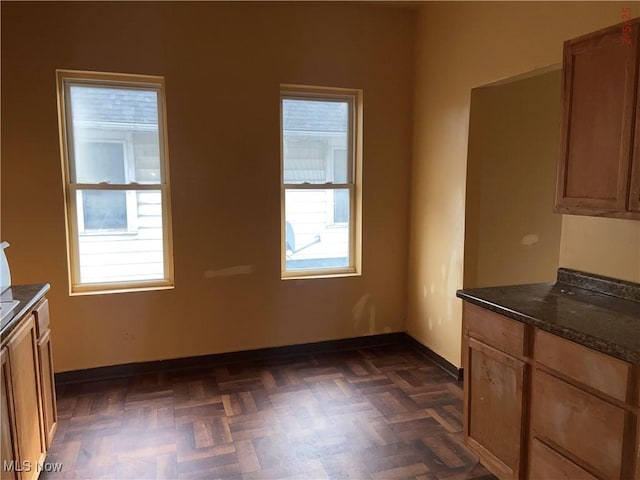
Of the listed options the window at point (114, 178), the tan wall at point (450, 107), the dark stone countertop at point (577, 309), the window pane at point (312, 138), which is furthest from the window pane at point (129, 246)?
the dark stone countertop at point (577, 309)

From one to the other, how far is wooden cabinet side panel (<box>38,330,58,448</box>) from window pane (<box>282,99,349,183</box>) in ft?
6.59

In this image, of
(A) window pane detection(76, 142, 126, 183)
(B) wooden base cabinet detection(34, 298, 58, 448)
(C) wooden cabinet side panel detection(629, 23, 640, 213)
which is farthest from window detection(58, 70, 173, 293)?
(C) wooden cabinet side panel detection(629, 23, 640, 213)

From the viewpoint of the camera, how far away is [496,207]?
10.6 ft

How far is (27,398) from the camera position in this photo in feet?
6.42

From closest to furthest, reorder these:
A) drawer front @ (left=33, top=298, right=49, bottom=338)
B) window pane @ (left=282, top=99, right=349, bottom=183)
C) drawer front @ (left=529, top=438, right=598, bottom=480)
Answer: drawer front @ (left=529, top=438, right=598, bottom=480) → drawer front @ (left=33, top=298, right=49, bottom=338) → window pane @ (left=282, top=99, right=349, bottom=183)

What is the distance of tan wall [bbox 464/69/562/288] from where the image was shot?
3119 mm

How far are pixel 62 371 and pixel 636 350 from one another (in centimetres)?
340

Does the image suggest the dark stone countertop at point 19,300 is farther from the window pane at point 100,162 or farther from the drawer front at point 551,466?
the drawer front at point 551,466

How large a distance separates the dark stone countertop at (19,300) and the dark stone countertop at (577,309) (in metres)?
1.97

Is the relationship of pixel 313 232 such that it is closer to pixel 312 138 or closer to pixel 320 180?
pixel 320 180

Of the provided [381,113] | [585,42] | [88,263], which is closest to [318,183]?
[381,113]

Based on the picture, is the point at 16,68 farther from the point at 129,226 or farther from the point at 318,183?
the point at 318,183

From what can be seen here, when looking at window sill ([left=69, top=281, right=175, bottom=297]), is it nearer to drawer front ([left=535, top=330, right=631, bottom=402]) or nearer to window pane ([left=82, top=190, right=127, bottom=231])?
window pane ([left=82, top=190, right=127, bottom=231])

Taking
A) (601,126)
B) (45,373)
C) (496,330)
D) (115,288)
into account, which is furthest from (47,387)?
(601,126)
